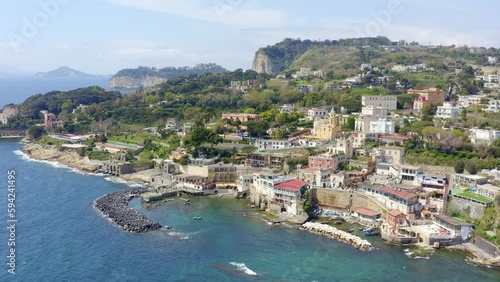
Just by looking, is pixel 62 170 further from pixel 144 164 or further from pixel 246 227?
pixel 246 227

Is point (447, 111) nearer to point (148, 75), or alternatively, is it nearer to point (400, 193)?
point (400, 193)

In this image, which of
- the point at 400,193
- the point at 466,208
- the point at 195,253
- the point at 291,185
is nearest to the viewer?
the point at 195,253

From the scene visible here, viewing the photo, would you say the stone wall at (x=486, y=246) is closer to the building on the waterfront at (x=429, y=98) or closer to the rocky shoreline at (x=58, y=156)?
the building on the waterfront at (x=429, y=98)

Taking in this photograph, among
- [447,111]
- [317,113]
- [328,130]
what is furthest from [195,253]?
[447,111]

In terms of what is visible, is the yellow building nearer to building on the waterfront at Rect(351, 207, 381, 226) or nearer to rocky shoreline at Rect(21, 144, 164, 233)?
building on the waterfront at Rect(351, 207, 381, 226)

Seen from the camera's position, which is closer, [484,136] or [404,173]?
[404,173]

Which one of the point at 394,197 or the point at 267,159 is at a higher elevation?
the point at 267,159

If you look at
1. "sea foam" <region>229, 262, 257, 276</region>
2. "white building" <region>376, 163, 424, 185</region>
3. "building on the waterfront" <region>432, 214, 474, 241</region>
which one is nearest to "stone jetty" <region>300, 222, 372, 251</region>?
"building on the waterfront" <region>432, 214, 474, 241</region>
